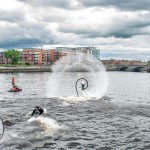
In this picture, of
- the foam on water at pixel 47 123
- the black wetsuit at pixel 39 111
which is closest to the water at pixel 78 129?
the foam on water at pixel 47 123

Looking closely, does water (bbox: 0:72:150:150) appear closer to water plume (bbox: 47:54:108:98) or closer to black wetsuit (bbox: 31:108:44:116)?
black wetsuit (bbox: 31:108:44:116)

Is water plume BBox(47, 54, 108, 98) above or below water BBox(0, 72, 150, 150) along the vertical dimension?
above

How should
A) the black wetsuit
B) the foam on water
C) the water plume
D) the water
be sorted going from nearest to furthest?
the water, the foam on water, the black wetsuit, the water plume

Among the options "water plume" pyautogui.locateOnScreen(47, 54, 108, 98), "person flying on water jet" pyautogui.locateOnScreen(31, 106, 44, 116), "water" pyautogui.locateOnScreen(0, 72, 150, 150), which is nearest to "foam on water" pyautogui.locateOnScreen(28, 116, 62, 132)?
"water" pyautogui.locateOnScreen(0, 72, 150, 150)

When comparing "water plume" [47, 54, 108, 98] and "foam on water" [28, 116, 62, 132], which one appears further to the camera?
"water plume" [47, 54, 108, 98]

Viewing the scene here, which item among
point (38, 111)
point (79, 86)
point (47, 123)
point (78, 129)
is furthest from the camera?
point (79, 86)

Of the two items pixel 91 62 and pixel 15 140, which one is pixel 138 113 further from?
pixel 91 62

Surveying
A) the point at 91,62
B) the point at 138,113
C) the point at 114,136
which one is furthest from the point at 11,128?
the point at 91,62

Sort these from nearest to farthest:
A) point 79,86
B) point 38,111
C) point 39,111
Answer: point 39,111 → point 38,111 → point 79,86

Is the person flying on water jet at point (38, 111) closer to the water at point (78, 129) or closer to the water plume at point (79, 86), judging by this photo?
the water at point (78, 129)

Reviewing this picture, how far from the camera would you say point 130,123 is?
35.3 metres

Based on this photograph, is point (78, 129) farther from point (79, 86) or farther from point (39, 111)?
point (79, 86)

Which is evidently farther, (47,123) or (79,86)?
(79,86)

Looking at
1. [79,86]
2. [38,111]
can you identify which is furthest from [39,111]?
[79,86]
